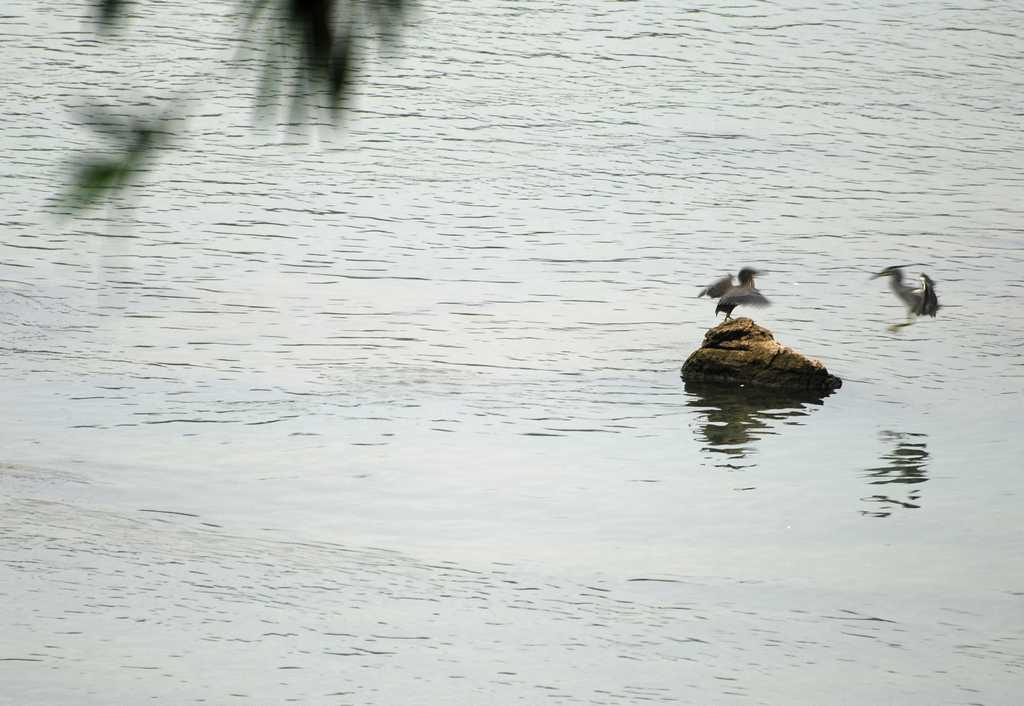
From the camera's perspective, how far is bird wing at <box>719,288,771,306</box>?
15.8 meters

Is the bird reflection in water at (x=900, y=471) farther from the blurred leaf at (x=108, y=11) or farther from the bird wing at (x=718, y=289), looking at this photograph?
the blurred leaf at (x=108, y=11)

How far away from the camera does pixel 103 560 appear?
33.2ft

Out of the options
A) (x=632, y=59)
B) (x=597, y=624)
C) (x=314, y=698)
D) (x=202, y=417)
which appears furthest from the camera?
(x=632, y=59)

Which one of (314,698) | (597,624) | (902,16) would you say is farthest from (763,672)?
(902,16)

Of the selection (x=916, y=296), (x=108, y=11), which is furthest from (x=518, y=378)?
(x=108, y=11)

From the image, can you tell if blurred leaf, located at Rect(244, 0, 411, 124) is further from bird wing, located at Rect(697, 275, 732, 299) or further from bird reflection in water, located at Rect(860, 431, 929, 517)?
bird wing, located at Rect(697, 275, 732, 299)

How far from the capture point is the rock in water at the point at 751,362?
14.7 meters

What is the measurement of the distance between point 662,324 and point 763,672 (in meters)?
8.67

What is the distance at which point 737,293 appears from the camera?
16266 mm

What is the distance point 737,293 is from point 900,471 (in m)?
3.68

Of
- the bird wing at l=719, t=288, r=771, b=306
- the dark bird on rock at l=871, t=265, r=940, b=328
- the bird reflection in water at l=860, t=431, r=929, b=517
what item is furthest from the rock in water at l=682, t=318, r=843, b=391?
the dark bird on rock at l=871, t=265, r=940, b=328

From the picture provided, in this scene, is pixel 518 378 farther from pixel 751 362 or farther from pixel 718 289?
pixel 718 289

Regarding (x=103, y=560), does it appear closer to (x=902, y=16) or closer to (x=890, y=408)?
(x=890, y=408)

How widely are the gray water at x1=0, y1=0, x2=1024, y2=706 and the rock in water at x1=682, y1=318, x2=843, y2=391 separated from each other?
0.96 ft
